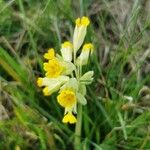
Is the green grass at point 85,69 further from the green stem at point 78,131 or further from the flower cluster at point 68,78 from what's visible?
the flower cluster at point 68,78

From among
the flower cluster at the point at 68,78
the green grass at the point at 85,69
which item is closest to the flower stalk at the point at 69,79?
the flower cluster at the point at 68,78

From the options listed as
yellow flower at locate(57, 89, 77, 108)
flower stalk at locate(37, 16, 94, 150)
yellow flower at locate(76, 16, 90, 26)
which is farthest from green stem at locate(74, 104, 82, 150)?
yellow flower at locate(76, 16, 90, 26)

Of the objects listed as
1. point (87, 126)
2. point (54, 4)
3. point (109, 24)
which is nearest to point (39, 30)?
point (54, 4)

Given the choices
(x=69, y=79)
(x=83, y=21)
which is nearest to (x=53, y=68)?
(x=69, y=79)

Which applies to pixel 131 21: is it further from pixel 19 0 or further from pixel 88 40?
pixel 19 0

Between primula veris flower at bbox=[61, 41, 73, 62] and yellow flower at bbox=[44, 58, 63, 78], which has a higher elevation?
primula veris flower at bbox=[61, 41, 73, 62]

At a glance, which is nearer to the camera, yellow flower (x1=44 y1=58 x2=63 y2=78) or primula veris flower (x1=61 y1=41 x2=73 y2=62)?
yellow flower (x1=44 y1=58 x2=63 y2=78)

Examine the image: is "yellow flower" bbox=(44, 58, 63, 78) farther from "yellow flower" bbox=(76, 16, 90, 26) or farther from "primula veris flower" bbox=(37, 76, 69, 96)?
"yellow flower" bbox=(76, 16, 90, 26)

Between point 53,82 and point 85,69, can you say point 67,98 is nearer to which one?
point 53,82

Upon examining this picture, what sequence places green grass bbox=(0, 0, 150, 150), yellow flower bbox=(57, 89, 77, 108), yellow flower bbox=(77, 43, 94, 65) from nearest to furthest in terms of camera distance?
1. yellow flower bbox=(57, 89, 77, 108)
2. yellow flower bbox=(77, 43, 94, 65)
3. green grass bbox=(0, 0, 150, 150)
